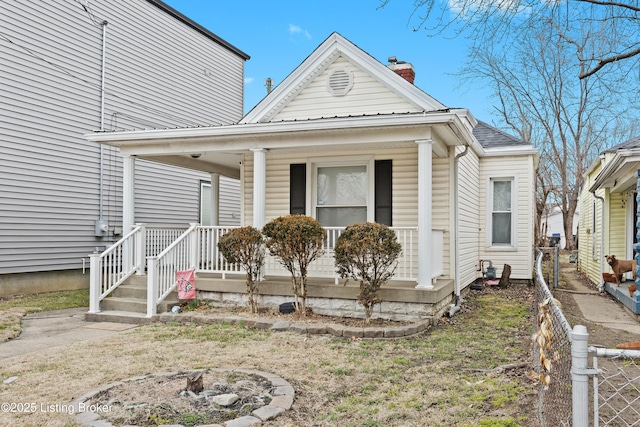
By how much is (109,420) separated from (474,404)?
116 inches

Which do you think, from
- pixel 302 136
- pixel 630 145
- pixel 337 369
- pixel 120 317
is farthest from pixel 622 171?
pixel 120 317

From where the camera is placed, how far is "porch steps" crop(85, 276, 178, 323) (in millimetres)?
8109

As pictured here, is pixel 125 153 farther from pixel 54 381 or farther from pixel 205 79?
pixel 205 79

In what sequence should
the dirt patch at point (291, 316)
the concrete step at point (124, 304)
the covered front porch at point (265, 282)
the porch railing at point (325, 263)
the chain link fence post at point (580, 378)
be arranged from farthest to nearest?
the porch railing at point (325, 263), the concrete step at point (124, 304), the covered front porch at point (265, 282), the dirt patch at point (291, 316), the chain link fence post at point (580, 378)

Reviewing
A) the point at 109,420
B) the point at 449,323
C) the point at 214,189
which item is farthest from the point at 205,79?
the point at 109,420

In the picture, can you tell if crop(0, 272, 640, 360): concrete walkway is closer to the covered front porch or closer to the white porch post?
the covered front porch

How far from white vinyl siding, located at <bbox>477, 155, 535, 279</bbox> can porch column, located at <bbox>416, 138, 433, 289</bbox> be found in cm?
598

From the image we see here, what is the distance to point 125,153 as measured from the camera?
9.77 m

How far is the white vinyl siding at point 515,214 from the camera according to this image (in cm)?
1291

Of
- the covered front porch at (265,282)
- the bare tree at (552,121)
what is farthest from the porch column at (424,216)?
the bare tree at (552,121)

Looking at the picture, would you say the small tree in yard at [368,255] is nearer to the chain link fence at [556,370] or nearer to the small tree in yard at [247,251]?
the small tree in yard at [247,251]

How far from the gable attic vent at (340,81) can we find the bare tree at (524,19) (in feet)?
15.8

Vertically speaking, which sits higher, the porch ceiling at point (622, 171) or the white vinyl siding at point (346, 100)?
the white vinyl siding at point (346, 100)

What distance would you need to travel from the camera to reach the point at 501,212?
43.2ft
